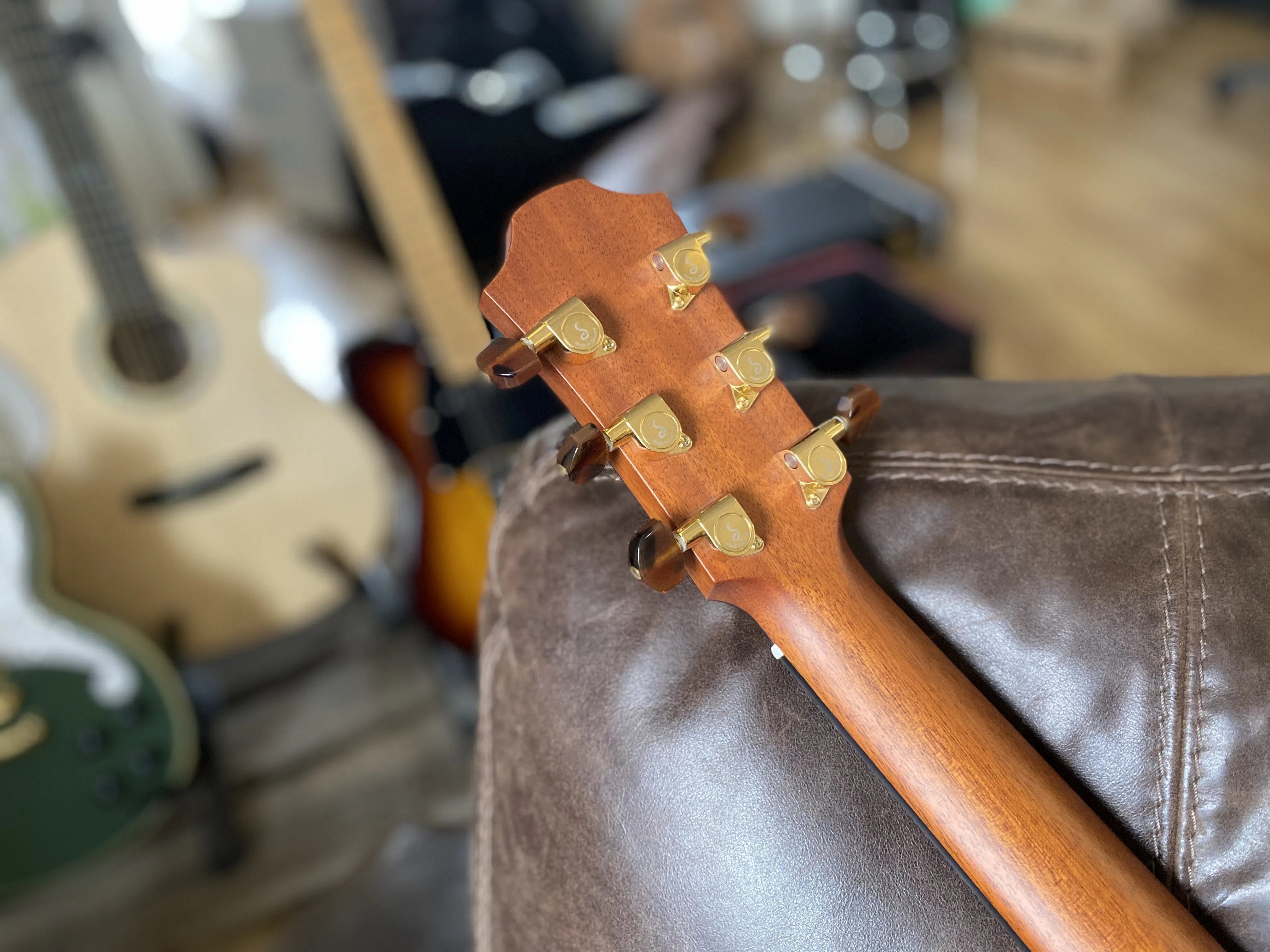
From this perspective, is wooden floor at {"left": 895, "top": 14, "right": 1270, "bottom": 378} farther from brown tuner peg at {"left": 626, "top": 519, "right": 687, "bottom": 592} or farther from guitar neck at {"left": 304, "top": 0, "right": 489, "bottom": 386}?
brown tuner peg at {"left": 626, "top": 519, "right": 687, "bottom": 592}

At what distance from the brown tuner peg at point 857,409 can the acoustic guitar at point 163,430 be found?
1084 mm

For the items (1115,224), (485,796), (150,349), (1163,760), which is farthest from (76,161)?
(1115,224)

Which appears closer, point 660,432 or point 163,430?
point 660,432

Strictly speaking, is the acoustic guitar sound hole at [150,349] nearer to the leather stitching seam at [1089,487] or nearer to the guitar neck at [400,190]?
the guitar neck at [400,190]

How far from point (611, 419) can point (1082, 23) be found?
3278 millimetres

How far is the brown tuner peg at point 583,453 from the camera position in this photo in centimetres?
37

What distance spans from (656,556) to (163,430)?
3.68ft

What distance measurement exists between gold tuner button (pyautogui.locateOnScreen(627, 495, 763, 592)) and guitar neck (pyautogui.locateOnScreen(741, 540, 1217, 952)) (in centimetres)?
2

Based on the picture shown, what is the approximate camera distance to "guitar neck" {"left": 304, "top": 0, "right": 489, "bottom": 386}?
1344mm

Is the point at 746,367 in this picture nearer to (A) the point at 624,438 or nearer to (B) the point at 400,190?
(A) the point at 624,438

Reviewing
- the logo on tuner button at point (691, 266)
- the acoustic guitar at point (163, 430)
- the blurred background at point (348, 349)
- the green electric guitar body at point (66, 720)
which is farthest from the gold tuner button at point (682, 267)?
the acoustic guitar at point (163, 430)

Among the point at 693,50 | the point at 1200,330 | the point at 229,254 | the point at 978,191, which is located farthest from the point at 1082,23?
the point at 229,254

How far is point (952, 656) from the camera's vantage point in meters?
0.41

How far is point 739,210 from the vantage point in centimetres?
195
